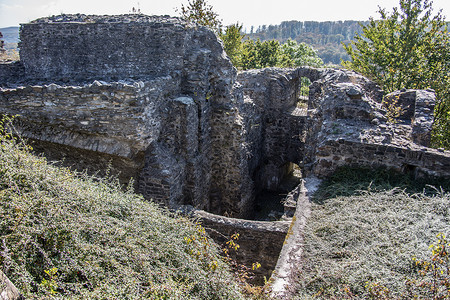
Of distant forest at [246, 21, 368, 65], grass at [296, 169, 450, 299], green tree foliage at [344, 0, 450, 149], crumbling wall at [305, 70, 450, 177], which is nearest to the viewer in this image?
grass at [296, 169, 450, 299]

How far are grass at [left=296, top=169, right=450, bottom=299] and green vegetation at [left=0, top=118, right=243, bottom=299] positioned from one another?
1252 millimetres

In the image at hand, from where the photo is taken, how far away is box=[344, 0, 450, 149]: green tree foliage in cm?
1292

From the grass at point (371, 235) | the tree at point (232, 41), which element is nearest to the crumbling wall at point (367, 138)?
the grass at point (371, 235)

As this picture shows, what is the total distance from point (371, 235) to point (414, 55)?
42.4 ft

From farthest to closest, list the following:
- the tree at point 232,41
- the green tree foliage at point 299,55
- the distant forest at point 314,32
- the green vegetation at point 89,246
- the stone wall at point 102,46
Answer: the distant forest at point 314,32
the green tree foliage at point 299,55
the tree at point 232,41
the stone wall at point 102,46
the green vegetation at point 89,246

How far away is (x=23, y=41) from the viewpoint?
8922 millimetres

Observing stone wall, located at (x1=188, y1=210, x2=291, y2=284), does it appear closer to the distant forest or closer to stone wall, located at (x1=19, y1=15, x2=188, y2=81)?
stone wall, located at (x1=19, y1=15, x2=188, y2=81)

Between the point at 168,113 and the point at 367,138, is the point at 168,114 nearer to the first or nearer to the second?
the point at 168,113

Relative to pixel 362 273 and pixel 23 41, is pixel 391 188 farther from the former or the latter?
pixel 23 41

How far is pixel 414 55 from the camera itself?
14.4 meters

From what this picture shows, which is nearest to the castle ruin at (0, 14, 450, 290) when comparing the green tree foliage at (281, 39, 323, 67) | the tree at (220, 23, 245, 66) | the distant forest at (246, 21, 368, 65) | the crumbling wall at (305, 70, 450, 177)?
the crumbling wall at (305, 70, 450, 177)

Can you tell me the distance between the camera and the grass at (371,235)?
3.80 m

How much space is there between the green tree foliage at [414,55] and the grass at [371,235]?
8664 mm

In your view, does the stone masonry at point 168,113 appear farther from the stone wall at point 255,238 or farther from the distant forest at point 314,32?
the distant forest at point 314,32
